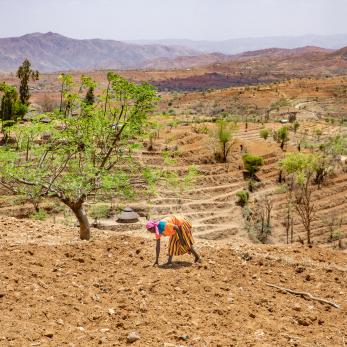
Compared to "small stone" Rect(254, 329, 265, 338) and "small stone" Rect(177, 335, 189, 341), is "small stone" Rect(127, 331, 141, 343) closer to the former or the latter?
"small stone" Rect(177, 335, 189, 341)

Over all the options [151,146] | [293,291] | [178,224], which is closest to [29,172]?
[178,224]

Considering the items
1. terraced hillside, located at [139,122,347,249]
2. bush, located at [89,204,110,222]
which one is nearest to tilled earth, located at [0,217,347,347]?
bush, located at [89,204,110,222]

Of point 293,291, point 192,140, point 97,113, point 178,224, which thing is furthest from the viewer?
point 192,140

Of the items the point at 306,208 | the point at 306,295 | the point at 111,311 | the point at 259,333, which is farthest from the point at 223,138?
the point at 259,333

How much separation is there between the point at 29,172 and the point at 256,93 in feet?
326

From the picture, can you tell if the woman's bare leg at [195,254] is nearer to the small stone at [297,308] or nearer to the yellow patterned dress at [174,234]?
the yellow patterned dress at [174,234]

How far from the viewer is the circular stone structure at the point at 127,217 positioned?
33.6m

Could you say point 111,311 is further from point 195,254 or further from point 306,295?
point 306,295

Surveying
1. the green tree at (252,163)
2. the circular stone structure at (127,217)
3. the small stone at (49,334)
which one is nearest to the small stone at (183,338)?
the small stone at (49,334)

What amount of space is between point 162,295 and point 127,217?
83.6ft

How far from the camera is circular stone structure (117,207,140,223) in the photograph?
33594 mm

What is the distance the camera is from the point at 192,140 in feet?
162

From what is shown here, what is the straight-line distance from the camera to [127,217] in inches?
1328

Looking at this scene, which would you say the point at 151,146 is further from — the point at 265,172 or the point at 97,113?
the point at 97,113
